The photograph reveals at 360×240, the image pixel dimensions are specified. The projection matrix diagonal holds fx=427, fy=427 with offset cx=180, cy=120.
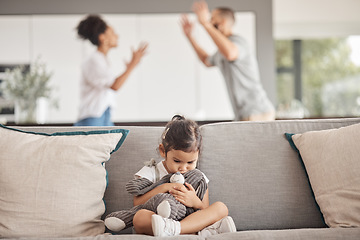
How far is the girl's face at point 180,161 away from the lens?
1.63 m

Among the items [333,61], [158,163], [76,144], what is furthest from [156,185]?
[333,61]

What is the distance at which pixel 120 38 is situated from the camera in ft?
18.0

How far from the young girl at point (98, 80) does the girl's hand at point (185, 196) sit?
195 cm

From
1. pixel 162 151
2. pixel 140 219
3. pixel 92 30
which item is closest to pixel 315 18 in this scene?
pixel 92 30

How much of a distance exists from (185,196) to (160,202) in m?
0.10

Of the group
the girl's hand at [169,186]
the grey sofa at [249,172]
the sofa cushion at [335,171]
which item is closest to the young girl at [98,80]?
the grey sofa at [249,172]

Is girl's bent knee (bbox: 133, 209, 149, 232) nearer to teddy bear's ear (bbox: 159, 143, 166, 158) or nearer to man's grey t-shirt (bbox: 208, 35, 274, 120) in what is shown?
teddy bear's ear (bbox: 159, 143, 166, 158)

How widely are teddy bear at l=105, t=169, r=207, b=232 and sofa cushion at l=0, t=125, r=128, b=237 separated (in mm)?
107

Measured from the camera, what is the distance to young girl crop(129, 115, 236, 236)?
1.48 meters

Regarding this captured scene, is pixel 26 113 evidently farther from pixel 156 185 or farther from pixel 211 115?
pixel 156 185

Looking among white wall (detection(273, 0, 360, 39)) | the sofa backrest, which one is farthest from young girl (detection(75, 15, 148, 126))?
white wall (detection(273, 0, 360, 39))

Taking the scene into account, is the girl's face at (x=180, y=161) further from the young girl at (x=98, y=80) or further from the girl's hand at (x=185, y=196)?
the young girl at (x=98, y=80)

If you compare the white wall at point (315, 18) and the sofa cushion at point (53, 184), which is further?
the white wall at point (315, 18)

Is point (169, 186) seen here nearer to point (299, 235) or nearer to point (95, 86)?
point (299, 235)
